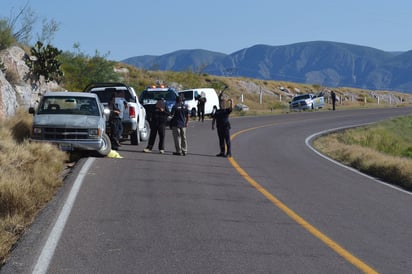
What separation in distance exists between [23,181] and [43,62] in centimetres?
1966

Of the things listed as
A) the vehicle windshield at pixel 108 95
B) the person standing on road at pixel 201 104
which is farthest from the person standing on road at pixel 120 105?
the person standing on road at pixel 201 104

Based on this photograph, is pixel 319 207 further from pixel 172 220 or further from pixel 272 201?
pixel 172 220

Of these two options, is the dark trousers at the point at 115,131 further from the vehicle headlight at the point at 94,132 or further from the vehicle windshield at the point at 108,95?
the vehicle headlight at the point at 94,132

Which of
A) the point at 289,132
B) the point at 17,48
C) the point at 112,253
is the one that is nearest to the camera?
the point at 112,253

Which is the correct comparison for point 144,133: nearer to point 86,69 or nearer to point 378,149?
point 378,149

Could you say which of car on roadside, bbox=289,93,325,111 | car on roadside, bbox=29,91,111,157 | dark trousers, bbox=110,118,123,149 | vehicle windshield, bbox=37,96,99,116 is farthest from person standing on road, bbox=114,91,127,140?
car on roadside, bbox=289,93,325,111

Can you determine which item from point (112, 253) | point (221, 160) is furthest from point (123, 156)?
point (112, 253)

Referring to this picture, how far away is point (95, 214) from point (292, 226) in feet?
9.02

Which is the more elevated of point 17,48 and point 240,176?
point 17,48

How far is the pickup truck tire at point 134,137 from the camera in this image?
2162cm

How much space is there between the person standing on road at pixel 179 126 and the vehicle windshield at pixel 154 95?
37.7ft

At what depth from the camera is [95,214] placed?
32.2 feet

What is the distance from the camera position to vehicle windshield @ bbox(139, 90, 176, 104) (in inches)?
1227

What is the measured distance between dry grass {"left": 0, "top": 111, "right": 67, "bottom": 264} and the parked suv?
137 inches
